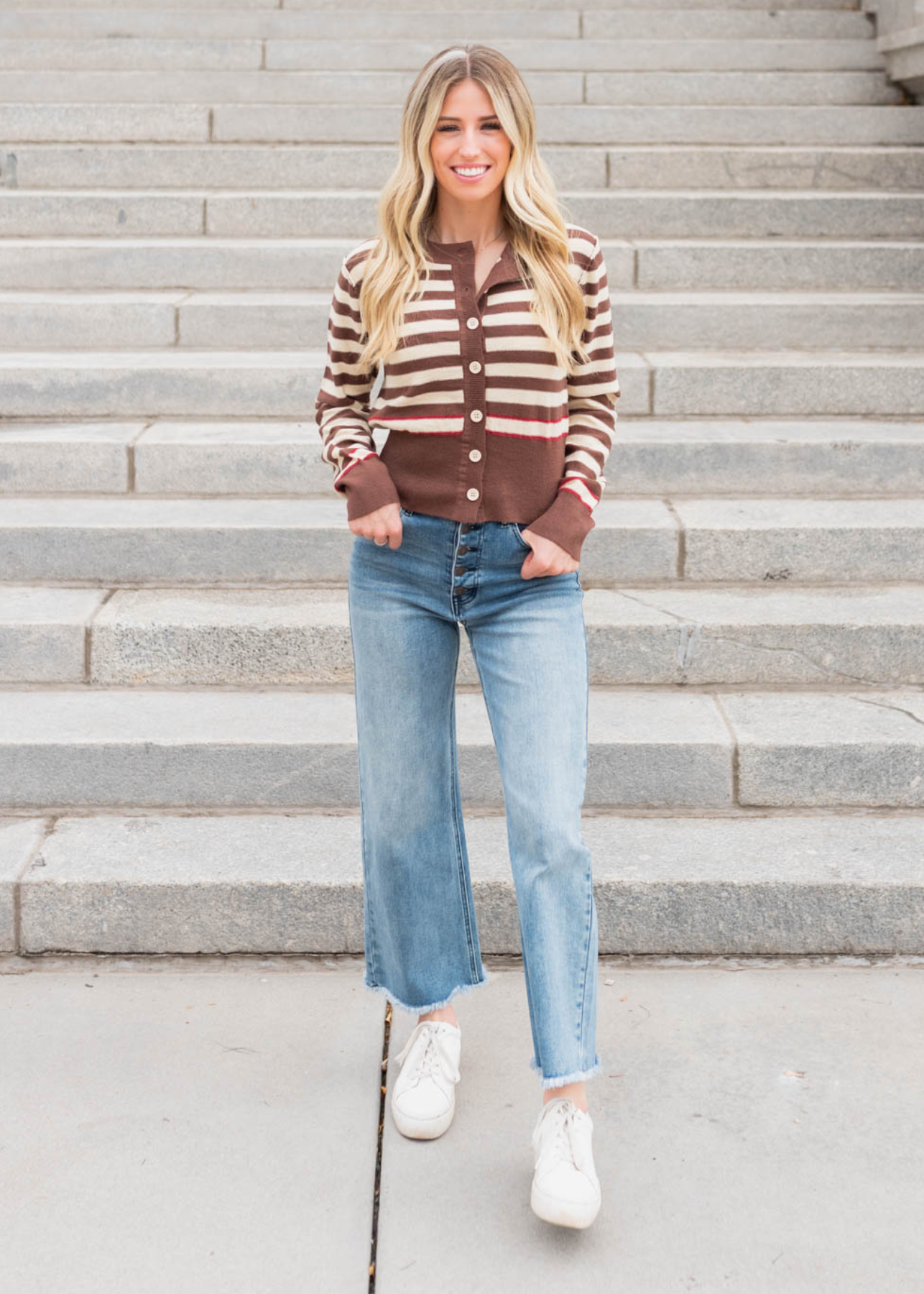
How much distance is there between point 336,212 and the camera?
5906mm

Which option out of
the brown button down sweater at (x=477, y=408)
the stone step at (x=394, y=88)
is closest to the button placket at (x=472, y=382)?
the brown button down sweater at (x=477, y=408)

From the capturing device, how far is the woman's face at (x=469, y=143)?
221 centimetres

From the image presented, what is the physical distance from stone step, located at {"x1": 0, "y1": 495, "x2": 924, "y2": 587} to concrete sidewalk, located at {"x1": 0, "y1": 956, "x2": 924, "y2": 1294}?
4.61 feet

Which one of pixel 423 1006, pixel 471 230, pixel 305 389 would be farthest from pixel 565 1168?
pixel 305 389

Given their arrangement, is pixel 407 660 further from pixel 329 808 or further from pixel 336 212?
pixel 336 212

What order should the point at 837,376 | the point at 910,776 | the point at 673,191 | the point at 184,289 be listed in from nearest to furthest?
the point at 910,776 → the point at 837,376 → the point at 184,289 → the point at 673,191

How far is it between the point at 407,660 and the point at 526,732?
26cm

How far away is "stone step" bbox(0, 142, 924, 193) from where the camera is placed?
6.09 meters

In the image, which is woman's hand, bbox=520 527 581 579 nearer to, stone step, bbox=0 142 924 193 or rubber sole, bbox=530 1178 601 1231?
rubber sole, bbox=530 1178 601 1231

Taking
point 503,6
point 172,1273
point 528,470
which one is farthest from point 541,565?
point 503,6

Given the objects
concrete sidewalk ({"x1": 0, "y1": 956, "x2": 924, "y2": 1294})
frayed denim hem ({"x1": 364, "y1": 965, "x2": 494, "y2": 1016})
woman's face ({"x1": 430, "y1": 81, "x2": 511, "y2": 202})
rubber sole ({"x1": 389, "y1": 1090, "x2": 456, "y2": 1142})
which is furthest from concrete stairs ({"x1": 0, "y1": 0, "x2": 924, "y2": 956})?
woman's face ({"x1": 430, "y1": 81, "x2": 511, "y2": 202})

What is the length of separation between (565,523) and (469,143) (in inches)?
26.0

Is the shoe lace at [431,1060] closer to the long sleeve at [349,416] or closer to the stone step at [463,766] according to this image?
the stone step at [463,766]

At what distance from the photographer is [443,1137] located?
2.60 m
